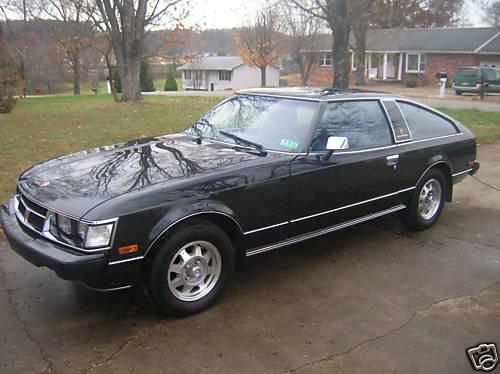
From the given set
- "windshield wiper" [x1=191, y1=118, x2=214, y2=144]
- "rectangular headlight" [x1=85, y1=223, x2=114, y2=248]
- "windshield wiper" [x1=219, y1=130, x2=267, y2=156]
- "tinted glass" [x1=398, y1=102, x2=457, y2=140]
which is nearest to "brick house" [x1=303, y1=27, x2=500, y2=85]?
"tinted glass" [x1=398, y1=102, x2=457, y2=140]

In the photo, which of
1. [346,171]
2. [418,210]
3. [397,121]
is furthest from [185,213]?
[418,210]

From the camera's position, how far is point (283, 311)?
3.64m

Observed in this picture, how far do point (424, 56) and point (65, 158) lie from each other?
137 ft

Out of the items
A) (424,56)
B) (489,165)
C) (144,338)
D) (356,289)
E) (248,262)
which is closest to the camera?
(144,338)

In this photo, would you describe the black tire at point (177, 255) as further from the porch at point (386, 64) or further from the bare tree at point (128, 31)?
the porch at point (386, 64)

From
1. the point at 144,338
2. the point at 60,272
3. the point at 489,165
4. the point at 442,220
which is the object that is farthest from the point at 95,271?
the point at 489,165

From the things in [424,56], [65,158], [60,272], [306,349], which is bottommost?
[306,349]

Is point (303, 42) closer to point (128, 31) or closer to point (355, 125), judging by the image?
point (128, 31)

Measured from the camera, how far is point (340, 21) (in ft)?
55.2

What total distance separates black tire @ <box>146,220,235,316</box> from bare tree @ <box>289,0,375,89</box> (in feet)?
48.7

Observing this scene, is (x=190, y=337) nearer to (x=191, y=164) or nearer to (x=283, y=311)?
(x=283, y=311)

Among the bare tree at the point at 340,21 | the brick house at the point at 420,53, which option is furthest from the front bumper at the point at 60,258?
the brick house at the point at 420,53

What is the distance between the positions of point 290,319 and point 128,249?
4.09 ft

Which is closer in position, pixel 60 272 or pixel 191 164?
pixel 60 272
